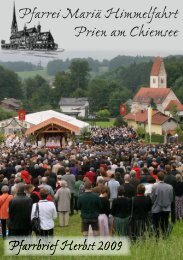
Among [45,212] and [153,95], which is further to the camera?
[153,95]

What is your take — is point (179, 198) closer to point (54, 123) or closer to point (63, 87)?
point (54, 123)

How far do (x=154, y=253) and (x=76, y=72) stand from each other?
127 meters

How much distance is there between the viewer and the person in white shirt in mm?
12281

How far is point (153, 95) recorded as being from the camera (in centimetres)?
12056

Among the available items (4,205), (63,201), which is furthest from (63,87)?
(4,205)

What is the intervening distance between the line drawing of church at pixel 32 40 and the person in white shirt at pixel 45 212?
23.7 feet

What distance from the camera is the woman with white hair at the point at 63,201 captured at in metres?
16.6

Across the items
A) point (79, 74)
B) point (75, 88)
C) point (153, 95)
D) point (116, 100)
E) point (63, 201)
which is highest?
point (79, 74)

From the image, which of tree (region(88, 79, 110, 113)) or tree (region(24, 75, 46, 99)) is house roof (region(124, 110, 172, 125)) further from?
tree (region(24, 75, 46, 99))

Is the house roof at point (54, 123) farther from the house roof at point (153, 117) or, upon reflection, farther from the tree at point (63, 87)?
the tree at point (63, 87)

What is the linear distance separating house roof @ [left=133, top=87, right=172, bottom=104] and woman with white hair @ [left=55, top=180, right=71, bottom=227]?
99318 millimetres

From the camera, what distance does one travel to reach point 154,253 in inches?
370

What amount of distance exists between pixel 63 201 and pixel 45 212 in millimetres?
4392

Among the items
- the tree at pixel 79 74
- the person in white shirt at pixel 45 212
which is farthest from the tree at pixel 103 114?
the person in white shirt at pixel 45 212
